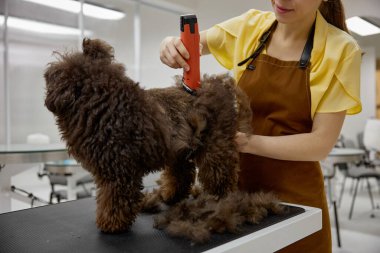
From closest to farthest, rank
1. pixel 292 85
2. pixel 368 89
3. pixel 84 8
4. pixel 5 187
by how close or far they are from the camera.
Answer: pixel 292 85, pixel 5 187, pixel 84 8, pixel 368 89

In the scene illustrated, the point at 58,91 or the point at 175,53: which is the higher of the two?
the point at 175,53

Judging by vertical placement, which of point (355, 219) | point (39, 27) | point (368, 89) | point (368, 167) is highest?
point (39, 27)

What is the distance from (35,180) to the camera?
17.6ft

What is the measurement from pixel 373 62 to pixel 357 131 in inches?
47.7

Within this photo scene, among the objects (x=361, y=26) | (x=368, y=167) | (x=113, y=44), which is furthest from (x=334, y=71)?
(x=368, y=167)

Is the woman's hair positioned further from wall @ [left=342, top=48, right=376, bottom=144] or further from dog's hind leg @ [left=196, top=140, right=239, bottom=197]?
wall @ [left=342, top=48, right=376, bottom=144]

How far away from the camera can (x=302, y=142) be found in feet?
2.95

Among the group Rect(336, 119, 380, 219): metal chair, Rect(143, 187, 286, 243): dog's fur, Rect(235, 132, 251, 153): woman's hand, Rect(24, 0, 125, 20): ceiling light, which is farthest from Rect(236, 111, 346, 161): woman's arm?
Rect(24, 0, 125, 20): ceiling light

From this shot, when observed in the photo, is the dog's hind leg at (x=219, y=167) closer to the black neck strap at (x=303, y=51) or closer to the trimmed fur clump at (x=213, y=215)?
the trimmed fur clump at (x=213, y=215)

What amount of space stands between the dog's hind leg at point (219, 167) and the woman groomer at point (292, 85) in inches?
2.4

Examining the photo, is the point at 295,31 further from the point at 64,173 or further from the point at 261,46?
the point at 64,173

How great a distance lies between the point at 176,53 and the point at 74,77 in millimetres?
297

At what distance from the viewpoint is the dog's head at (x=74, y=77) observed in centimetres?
65

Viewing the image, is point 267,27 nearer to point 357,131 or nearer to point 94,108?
point 94,108
